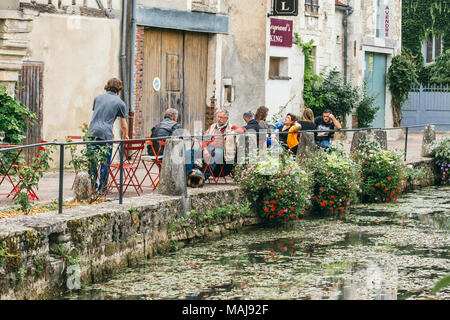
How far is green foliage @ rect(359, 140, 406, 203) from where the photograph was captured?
1374cm

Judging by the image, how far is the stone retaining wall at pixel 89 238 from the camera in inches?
271

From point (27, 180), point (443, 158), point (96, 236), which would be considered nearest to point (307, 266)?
point (96, 236)

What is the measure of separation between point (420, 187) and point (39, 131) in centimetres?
752

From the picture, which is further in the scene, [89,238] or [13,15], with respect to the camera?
[13,15]

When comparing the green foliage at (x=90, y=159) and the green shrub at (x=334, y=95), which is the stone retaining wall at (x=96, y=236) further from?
the green shrub at (x=334, y=95)

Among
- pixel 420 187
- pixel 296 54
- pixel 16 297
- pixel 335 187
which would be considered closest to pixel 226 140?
pixel 335 187

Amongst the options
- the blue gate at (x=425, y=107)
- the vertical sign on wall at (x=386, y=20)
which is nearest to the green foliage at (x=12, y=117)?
the vertical sign on wall at (x=386, y=20)

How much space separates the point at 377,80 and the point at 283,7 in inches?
317

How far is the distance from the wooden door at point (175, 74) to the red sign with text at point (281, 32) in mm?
3176

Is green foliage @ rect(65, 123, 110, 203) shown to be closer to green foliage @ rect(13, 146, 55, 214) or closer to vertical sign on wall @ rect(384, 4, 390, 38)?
green foliage @ rect(13, 146, 55, 214)

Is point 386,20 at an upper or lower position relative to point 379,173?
upper

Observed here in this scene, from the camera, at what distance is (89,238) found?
316 inches

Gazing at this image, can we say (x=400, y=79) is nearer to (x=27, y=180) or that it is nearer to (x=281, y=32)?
(x=281, y=32)

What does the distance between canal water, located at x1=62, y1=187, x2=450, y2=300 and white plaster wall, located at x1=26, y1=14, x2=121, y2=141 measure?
15.9ft
